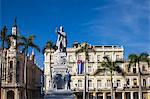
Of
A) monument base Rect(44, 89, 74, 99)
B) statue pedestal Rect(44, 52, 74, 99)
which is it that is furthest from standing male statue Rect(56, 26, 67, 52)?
monument base Rect(44, 89, 74, 99)

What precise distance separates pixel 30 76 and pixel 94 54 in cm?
1570

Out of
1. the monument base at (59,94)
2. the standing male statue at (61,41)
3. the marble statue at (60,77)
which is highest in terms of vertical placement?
the standing male statue at (61,41)

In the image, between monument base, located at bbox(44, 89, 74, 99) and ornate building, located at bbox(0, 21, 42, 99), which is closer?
monument base, located at bbox(44, 89, 74, 99)

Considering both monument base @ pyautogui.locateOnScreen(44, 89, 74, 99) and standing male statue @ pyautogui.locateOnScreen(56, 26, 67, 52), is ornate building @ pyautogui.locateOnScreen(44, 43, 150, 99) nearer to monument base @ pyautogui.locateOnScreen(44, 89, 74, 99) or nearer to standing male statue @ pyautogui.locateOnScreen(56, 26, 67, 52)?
standing male statue @ pyautogui.locateOnScreen(56, 26, 67, 52)

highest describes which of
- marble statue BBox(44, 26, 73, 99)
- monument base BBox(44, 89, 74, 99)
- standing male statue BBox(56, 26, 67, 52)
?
standing male statue BBox(56, 26, 67, 52)

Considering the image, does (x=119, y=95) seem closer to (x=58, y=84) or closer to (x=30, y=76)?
(x=30, y=76)

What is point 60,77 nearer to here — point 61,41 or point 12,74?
point 61,41

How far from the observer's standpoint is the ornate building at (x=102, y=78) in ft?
284

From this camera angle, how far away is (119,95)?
89000 millimetres

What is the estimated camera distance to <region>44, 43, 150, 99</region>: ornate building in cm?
8650

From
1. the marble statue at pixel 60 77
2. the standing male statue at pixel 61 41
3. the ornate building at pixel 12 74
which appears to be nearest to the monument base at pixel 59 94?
the marble statue at pixel 60 77

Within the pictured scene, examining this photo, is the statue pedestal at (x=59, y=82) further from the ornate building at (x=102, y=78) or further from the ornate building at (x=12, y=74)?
the ornate building at (x=102, y=78)

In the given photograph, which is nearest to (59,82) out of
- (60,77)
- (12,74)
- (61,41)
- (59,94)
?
(60,77)

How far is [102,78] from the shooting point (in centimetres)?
8769
